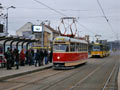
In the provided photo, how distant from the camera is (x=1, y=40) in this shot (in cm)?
1872

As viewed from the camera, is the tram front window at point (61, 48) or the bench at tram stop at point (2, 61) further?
the tram front window at point (61, 48)

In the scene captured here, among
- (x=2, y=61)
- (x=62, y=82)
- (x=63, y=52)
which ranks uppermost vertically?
(x=63, y=52)

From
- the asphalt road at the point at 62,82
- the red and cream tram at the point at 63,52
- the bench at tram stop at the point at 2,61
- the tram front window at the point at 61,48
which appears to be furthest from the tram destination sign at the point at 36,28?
the asphalt road at the point at 62,82

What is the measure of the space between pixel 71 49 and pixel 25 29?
7619 cm

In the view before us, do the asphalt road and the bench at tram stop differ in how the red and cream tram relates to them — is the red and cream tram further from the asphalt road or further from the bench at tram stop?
the bench at tram stop

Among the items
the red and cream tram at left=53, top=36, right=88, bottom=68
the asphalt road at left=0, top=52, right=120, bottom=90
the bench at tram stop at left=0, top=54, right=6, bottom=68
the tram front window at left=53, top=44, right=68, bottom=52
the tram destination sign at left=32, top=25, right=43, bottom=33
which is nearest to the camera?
the asphalt road at left=0, top=52, right=120, bottom=90

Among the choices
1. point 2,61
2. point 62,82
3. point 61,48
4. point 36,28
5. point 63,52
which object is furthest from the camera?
point 36,28

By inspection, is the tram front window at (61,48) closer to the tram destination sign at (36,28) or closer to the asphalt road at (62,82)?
the asphalt road at (62,82)

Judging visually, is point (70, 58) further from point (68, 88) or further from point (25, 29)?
point (25, 29)

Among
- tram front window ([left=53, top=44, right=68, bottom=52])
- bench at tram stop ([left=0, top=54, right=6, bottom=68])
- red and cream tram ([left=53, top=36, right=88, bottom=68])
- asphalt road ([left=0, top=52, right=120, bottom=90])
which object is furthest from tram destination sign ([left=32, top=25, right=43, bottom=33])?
asphalt road ([left=0, top=52, right=120, bottom=90])

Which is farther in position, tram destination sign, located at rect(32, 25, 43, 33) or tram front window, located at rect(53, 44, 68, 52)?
tram destination sign, located at rect(32, 25, 43, 33)

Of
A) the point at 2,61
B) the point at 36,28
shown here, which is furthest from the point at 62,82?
the point at 36,28

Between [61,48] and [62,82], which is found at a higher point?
[61,48]

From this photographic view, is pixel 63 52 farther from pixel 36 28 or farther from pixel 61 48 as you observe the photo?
pixel 36 28
